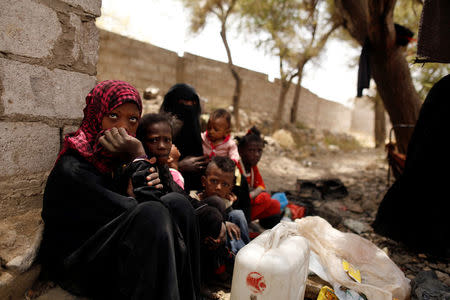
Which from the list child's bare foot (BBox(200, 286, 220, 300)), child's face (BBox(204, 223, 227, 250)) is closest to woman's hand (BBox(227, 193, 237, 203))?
child's face (BBox(204, 223, 227, 250))

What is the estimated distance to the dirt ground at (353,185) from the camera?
2.81 m

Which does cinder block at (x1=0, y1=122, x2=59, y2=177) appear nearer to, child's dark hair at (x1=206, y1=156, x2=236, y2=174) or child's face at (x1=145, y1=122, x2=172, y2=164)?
child's face at (x1=145, y1=122, x2=172, y2=164)

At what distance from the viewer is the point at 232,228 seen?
220cm

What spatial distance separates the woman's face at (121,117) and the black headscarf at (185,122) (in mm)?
1160

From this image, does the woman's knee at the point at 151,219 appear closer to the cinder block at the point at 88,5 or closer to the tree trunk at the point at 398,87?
the cinder block at the point at 88,5

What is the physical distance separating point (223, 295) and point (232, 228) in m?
0.46

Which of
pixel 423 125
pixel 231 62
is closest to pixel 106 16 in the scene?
pixel 231 62

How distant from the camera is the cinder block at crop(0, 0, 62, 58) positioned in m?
1.75

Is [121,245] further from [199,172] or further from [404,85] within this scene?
[404,85]

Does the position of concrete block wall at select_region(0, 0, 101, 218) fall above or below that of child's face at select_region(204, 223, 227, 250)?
above

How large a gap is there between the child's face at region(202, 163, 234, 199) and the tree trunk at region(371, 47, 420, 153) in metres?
3.75

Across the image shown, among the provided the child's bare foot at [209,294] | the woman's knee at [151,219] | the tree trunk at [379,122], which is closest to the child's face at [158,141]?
the woman's knee at [151,219]

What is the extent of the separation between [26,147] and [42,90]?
0.39 meters

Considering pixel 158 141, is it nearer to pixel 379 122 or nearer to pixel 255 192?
pixel 255 192
